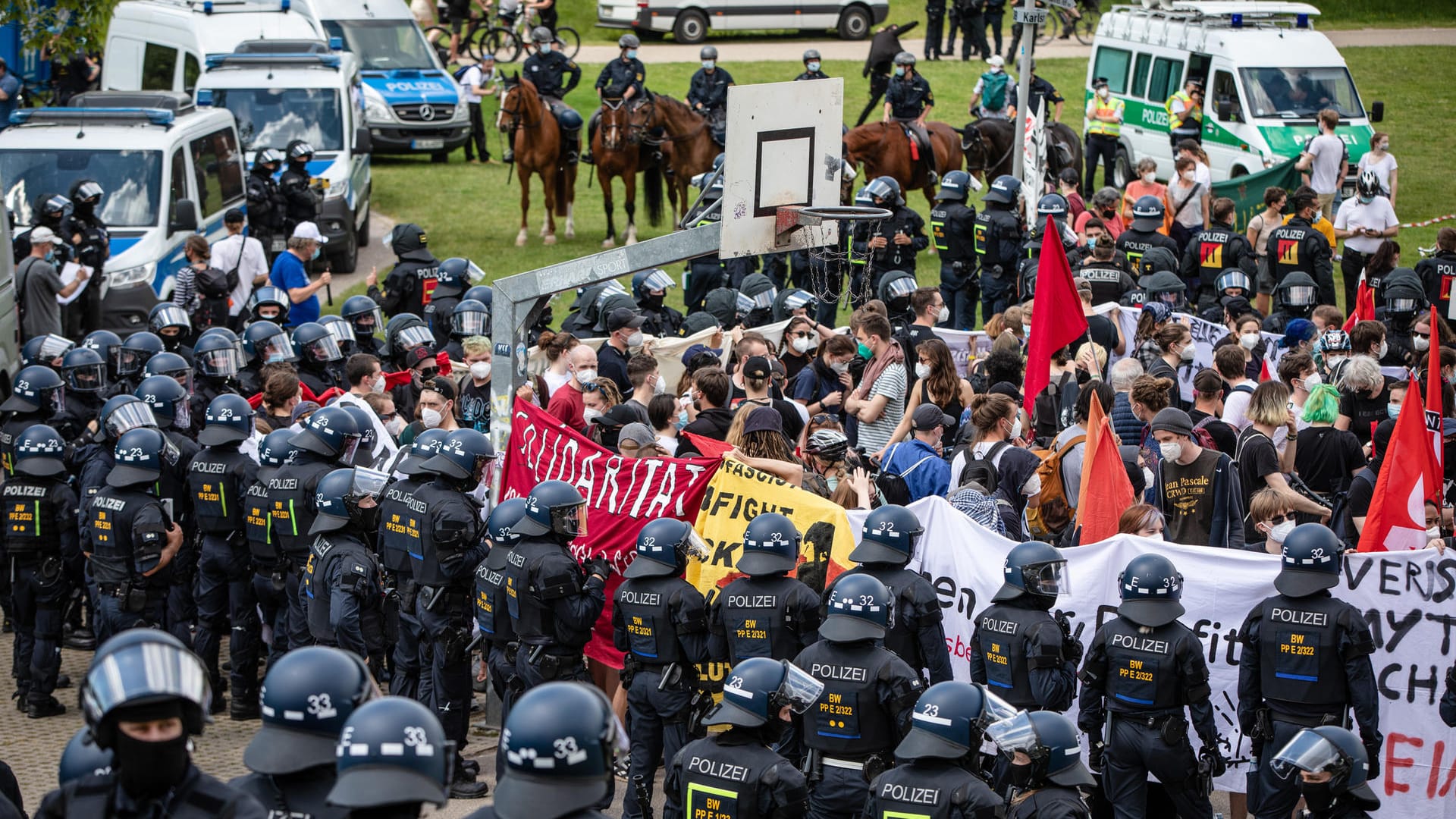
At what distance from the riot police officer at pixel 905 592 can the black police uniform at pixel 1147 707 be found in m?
0.74

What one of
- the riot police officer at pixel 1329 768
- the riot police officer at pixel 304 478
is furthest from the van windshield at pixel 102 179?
the riot police officer at pixel 1329 768

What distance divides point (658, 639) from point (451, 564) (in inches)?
57.7

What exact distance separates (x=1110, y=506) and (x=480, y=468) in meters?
3.55

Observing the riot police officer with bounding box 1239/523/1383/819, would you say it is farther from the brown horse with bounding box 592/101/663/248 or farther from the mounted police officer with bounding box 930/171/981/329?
the brown horse with bounding box 592/101/663/248

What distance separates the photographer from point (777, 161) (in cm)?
1092

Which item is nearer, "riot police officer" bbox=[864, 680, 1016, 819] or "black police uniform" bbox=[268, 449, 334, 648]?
"riot police officer" bbox=[864, 680, 1016, 819]

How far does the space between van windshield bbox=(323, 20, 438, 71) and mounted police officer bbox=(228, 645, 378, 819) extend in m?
24.1

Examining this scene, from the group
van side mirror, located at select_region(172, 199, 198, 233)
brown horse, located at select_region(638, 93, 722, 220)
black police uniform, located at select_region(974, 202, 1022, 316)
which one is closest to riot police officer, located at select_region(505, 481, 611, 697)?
black police uniform, located at select_region(974, 202, 1022, 316)

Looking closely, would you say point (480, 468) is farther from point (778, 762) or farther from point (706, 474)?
point (778, 762)

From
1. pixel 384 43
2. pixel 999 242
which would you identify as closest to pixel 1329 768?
pixel 999 242

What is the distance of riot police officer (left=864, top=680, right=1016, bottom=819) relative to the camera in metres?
6.19

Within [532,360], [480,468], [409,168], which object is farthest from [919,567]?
[409,168]

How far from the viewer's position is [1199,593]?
833cm

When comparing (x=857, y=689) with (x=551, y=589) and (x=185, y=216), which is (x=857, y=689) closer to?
(x=551, y=589)
